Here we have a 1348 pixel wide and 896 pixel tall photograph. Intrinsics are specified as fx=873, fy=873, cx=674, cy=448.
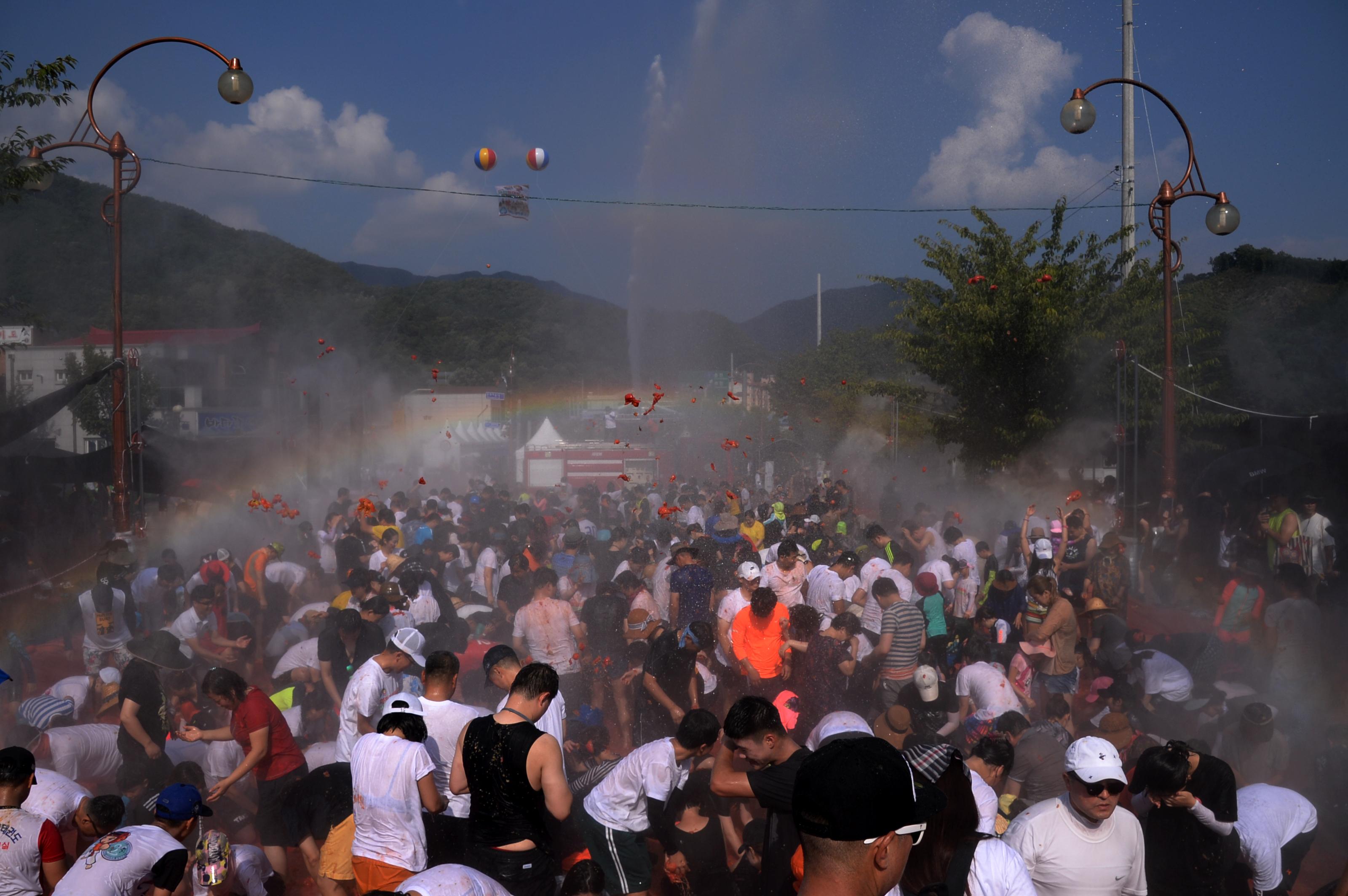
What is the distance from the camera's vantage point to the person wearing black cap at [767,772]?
312 centimetres

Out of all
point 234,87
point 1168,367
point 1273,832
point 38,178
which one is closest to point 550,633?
point 1273,832

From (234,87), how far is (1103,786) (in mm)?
9569

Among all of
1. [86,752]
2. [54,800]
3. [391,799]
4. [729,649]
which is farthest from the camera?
[729,649]

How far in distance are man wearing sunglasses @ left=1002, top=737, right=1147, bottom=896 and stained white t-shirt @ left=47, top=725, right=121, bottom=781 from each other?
533 cm

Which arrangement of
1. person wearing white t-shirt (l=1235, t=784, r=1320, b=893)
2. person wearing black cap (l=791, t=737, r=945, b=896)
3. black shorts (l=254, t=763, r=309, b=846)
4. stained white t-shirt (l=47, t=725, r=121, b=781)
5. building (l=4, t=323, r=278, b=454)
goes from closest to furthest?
person wearing black cap (l=791, t=737, r=945, b=896), person wearing white t-shirt (l=1235, t=784, r=1320, b=893), black shorts (l=254, t=763, r=309, b=846), stained white t-shirt (l=47, t=725, r=121, b=781), building (l=4, t=323, r=278, b=454)

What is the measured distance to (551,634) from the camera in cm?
704

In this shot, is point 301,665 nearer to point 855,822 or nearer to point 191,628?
point 191,628

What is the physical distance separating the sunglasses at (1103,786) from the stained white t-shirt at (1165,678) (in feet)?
12.1

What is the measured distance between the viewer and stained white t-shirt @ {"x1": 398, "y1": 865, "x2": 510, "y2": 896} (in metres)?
2.54

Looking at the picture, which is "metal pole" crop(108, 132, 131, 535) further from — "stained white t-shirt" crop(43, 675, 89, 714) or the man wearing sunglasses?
the man wearing sunglasses

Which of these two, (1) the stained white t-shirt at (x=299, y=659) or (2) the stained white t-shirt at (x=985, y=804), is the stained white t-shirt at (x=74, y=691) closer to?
(1) the stained white t-shirt at (x=299, y=659)

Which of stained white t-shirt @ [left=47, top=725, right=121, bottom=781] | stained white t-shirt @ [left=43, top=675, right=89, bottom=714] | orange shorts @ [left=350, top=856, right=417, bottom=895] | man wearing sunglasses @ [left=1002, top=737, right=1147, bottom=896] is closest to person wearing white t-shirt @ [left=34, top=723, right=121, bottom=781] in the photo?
stained white t-shirt @ [left=47, top=725, right=121, bottom=781]

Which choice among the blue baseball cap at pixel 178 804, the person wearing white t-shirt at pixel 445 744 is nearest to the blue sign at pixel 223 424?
the person wearing white t-shirt at pixel 445 744

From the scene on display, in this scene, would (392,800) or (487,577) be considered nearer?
(392,800)
